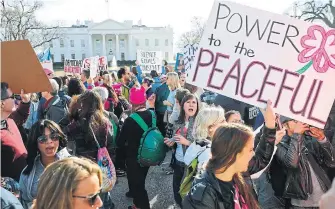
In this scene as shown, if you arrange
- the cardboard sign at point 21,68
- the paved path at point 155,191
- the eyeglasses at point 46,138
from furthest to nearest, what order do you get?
the paved path at point 155,191
the eyeglasses at point 46,138
the cardboard sign at point 21,68

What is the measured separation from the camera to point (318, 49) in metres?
2.55

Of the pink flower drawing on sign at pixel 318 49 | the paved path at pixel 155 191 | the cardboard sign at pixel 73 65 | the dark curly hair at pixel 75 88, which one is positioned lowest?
the paved path at pixel 155 191

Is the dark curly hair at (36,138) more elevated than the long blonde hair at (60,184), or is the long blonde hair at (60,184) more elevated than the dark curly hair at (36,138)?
the long blonde hair at (60,184)

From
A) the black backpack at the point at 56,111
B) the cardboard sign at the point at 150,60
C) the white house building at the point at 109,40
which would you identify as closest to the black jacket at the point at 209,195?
the black backpack at the point at 56,111

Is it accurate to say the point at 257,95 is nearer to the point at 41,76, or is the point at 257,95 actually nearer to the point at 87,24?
the point at 41,76

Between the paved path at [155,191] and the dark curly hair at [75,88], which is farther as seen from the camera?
the dark curly hair at [75,88]

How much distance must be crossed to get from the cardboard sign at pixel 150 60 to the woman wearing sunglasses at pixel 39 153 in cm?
920

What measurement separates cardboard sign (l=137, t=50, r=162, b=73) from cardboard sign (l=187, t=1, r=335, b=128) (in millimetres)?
9409

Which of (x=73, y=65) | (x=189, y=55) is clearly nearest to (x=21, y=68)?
(x=189, y=55)

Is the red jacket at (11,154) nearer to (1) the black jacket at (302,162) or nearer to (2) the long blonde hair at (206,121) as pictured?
(2) the long blonde hair at (206,121)

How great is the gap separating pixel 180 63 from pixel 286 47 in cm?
937

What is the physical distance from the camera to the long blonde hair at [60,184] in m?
1.75

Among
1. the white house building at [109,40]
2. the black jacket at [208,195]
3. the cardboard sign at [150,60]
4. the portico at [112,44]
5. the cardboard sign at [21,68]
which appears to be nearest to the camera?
the black jacket at [208,195]

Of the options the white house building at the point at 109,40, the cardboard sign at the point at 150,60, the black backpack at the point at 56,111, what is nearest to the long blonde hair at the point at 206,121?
the black backpack at the point at 56,111
